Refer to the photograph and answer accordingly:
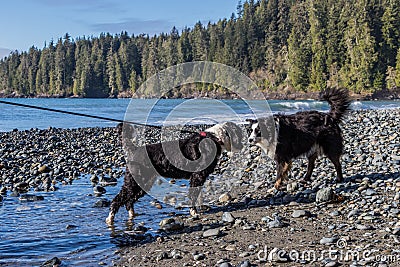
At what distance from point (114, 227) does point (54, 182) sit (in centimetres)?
397

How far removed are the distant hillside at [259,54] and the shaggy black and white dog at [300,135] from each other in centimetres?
4427

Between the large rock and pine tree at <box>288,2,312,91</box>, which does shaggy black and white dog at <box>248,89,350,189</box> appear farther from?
pine tree at <box>288,2,312,91</box>

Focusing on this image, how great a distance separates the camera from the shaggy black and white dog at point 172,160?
729cm

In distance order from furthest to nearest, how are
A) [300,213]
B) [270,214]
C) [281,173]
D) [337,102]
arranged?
[337,102] < [281,173] < [270,214] < [300,213]

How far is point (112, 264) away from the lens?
5516 millimetres

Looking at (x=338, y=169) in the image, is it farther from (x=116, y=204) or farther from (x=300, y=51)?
(x=300, y=51)

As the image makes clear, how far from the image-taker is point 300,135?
828 centimetres

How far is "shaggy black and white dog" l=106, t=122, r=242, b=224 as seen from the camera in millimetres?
7289

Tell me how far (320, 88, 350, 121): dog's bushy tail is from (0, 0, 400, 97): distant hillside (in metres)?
44.1

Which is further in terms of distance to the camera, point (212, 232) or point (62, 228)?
point (62, 228)

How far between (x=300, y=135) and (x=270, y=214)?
2.00m

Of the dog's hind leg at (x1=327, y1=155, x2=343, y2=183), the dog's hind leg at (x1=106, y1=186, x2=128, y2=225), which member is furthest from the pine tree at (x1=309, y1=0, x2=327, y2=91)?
the dog's hind leg at (x1=106, y1=186, x2=128, y2=225)

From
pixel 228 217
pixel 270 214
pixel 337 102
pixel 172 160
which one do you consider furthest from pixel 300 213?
pixel 337 102

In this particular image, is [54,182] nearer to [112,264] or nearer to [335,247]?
[112,264]
